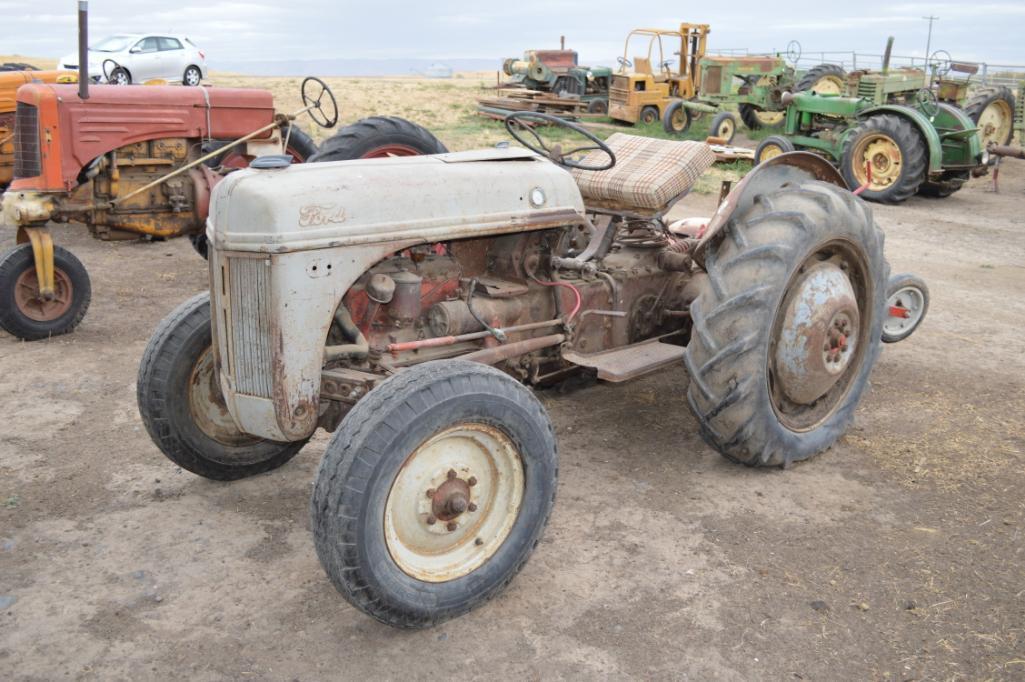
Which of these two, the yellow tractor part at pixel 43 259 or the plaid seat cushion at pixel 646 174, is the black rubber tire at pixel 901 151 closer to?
the plaid seat cushion at pixel 646 174

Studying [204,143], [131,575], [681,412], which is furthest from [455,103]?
[131,575]

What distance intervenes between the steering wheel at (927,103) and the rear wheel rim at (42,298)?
11.5 meters

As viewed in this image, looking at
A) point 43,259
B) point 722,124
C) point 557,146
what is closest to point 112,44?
point 722,124

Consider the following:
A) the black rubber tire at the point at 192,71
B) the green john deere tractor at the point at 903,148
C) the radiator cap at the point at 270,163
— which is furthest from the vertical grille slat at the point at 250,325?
the black rubber tire at the point at 192,71

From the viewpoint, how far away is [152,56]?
21703mm

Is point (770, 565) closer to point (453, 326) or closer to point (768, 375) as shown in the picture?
point (768, 375)

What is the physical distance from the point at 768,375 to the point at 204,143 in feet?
17.4

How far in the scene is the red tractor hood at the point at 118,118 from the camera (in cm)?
689

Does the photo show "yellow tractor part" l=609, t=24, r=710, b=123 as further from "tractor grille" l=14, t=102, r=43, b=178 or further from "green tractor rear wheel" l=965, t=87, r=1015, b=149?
"tractor grille" l=14, t=102, r=43, b=178

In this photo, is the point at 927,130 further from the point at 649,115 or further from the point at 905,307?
the point at 649,115

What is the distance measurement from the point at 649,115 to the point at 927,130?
845 cm

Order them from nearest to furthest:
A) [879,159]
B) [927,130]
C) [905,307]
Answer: [905,307] < [927,130] < [879,159]

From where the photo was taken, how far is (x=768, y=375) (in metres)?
4.36

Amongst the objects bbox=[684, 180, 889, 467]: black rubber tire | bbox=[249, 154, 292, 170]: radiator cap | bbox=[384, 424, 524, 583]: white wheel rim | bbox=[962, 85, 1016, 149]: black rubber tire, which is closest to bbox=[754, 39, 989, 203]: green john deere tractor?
bbox=[962, 85, 1016, 149]: black rubber tire
